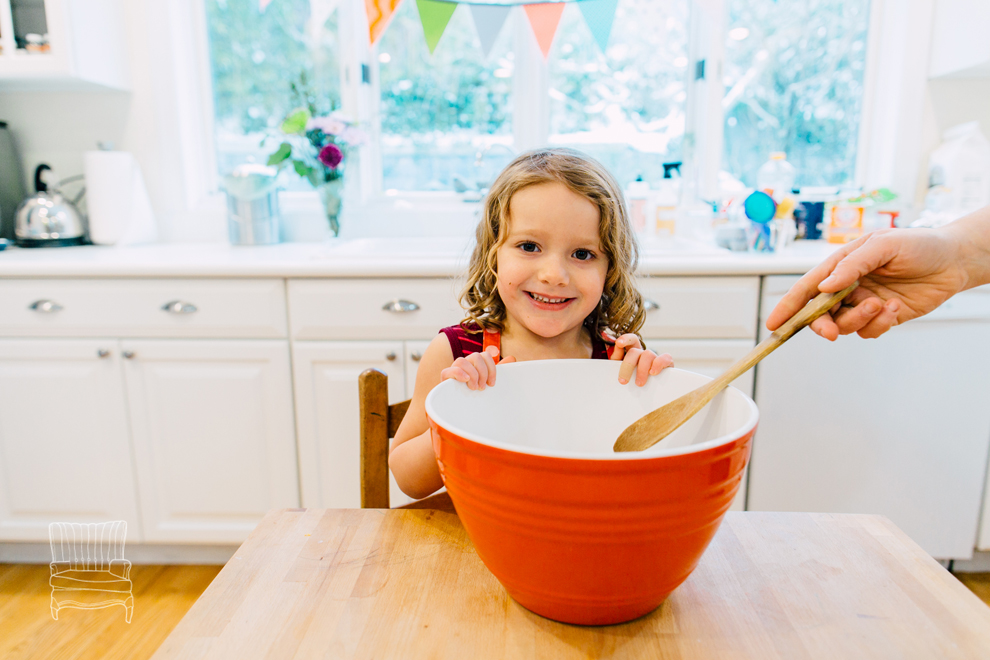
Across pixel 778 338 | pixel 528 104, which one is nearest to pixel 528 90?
pixel 528 104

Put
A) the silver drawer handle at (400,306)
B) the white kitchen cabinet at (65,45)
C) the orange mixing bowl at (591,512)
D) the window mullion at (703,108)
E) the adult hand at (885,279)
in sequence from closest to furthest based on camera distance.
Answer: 1. the orange mixing bowl at (591,512)
2. the adult hand at (885,279)
3. the silver drawer handle at (400,306)
4. the white kitchen cabinet at (65,45)
5. the window mullion at (703,108)

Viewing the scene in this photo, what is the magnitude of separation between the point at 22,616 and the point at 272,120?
5.30 ft

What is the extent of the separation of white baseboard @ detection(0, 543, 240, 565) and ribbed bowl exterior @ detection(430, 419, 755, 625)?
1.57 m

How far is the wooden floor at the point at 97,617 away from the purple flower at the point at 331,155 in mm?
1200

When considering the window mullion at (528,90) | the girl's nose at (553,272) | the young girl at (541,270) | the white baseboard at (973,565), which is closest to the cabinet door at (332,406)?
the young girl at (541,270)

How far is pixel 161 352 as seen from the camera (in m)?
1.55

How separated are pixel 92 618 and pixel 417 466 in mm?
1291

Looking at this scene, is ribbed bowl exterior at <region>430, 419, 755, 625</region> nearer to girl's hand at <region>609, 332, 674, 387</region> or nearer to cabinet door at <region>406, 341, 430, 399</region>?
girl's hand at <region>609, 332, 674, 387</region>

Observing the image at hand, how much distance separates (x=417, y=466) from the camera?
76cm

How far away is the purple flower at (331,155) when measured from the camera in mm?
1864

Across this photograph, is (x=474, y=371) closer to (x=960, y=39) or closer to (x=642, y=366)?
(x=642, y=366)

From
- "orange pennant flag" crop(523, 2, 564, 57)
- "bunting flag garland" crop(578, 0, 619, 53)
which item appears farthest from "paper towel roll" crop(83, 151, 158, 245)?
"bunting flag garland" crop(578, 0, 619, 53)

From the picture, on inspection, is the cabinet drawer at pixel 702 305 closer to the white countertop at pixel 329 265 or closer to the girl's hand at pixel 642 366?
the white countertop at pixel 329 265

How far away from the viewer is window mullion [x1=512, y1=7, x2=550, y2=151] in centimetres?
212
